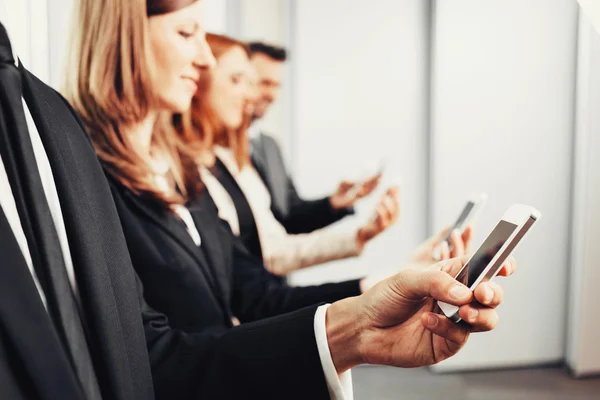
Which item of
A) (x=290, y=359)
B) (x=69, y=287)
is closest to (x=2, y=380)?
(x=69, y=287)

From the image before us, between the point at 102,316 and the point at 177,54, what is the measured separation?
2.21 feet

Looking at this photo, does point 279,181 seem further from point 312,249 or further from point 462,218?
point 462,218

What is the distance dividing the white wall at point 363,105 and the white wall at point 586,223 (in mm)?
366

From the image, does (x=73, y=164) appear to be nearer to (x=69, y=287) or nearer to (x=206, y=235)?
Answer: (x=69, y=287)

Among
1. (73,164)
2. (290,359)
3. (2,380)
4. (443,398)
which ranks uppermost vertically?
(73,164)

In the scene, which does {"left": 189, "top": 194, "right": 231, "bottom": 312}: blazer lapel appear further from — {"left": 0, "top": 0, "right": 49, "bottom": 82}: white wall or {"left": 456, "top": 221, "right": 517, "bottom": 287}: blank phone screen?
{"left": 456, "top": 221, "right": 517, "bottom": 287}: blank phone screen

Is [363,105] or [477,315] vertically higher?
[363,105]

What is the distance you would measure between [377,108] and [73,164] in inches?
34.8

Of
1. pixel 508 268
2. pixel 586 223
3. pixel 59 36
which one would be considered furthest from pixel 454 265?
pixel 586 223

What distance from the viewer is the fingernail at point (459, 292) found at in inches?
20.7

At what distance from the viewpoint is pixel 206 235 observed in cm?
103

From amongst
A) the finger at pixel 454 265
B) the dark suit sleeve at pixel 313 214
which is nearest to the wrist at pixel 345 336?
the finger at pixel 454 265

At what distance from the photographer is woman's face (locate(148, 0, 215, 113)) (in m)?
1.03

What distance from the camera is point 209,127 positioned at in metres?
1.22
